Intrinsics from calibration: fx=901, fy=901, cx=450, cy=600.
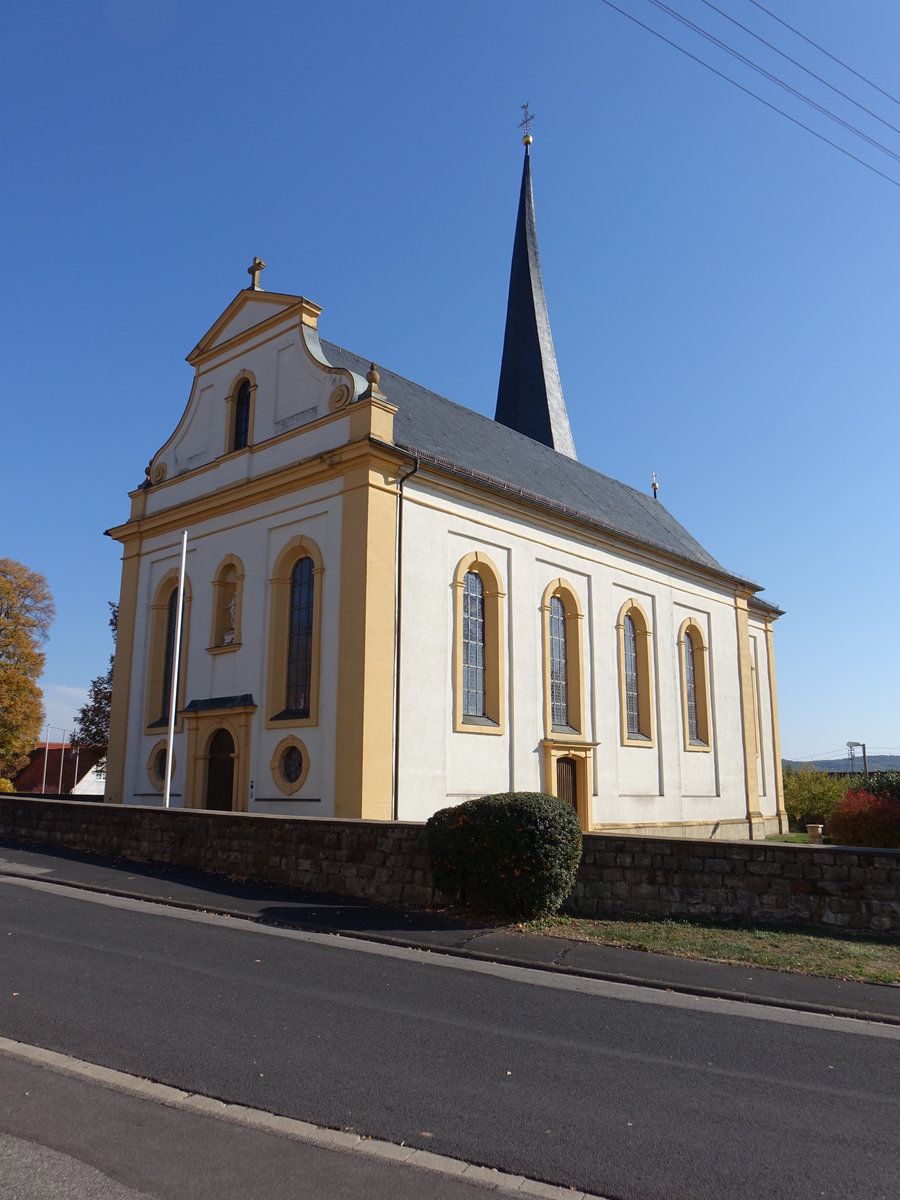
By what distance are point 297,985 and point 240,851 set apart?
6630mm

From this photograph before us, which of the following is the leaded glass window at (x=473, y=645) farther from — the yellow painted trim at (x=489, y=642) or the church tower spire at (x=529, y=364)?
the church tower spire at (x=529, y=364)

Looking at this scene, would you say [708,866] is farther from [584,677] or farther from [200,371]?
[200,371]

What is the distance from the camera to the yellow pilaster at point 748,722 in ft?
96.7

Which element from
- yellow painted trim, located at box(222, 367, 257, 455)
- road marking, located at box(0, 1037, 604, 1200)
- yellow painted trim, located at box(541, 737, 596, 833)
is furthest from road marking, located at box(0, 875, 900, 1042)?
yellow painted trim, located at box(222, 367, 257, 455)

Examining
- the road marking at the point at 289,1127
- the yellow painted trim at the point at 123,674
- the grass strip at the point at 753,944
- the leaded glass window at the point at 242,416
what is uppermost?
the leaded glass window at the point at 242,416

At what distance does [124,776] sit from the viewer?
2277 cm

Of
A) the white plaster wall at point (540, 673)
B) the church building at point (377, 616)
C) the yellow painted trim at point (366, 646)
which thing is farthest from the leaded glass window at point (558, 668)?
the yellow painted trim at point (366, 646)

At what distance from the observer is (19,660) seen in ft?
134

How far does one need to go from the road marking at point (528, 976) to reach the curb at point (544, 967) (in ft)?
0.11

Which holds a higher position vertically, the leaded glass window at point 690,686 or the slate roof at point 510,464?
the slate roof at point 510,464

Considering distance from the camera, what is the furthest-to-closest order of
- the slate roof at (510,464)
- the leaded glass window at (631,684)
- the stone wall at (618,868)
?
the leaded glass window at (631,684)
the slate roof at (510,464)
the stone wall at (618,868)

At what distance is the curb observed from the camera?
769cm

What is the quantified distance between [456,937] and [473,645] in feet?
34.6

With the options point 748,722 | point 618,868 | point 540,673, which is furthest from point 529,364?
point 618,868
